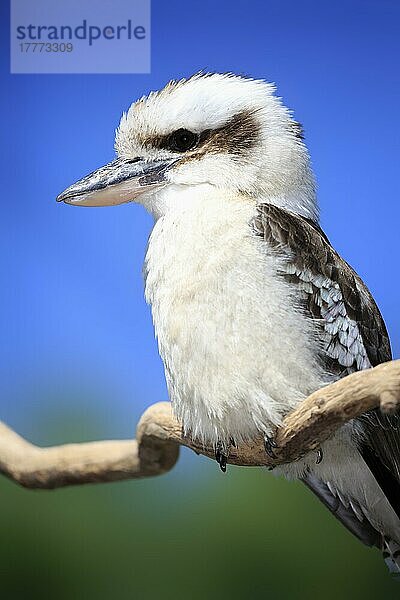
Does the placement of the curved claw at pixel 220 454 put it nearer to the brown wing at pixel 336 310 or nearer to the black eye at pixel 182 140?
the brown wing at pixel 336 310

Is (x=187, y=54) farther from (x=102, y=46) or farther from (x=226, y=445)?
(x=226, y=445)

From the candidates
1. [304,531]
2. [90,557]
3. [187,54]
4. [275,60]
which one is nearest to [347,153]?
[275,60]

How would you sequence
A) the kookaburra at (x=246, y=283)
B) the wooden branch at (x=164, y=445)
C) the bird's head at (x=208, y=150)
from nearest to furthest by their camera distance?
the wooden branch at (x=164, y=445)
the kookaburra at (x=246, y=283)
the bird's head at (x=208, y=150)
